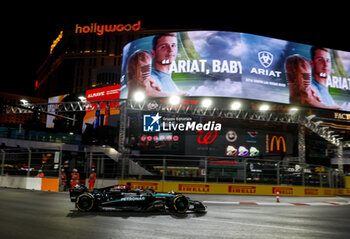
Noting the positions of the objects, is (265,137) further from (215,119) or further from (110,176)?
(110,176)

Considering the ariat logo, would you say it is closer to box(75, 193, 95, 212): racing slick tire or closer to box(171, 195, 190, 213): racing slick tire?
box(171, 195, 190, 213): racing slick tire

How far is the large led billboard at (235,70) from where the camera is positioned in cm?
3328

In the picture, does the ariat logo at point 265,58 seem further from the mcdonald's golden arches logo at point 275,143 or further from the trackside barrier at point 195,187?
the trackside barrier at point 195,187

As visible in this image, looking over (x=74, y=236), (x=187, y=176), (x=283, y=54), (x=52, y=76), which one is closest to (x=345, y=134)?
(x=283, y=54)

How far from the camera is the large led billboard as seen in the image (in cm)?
3328

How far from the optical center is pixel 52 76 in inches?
4648

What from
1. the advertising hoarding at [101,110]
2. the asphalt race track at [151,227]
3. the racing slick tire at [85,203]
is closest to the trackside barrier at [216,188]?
the racing slick tire at [85,203]

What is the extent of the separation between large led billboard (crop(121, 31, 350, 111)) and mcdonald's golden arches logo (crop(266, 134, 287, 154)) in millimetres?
8305

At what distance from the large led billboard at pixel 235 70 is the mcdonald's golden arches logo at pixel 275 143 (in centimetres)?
830

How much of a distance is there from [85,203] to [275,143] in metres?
35.4

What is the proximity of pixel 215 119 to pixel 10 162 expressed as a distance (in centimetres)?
2524

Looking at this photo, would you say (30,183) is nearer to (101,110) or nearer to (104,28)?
→ (101,110)

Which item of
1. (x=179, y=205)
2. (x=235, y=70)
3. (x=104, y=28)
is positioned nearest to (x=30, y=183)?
(x=179, y=205)

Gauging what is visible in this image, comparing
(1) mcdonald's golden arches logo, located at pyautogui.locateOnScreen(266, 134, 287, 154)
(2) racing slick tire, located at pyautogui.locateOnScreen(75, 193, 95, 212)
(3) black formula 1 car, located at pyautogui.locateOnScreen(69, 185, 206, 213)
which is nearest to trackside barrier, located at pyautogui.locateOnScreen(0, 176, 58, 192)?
(2) racing slick tire, located at pyautogui.locateOnScreen(75, 193, 95, 212)
